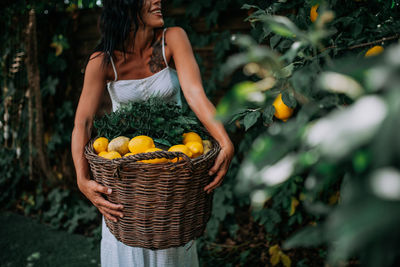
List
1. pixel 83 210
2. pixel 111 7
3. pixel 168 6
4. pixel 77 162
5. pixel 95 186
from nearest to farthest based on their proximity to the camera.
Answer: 1. pixel 95 186
2. pixel 77 162
3. pixel 111 7
4. pixel 168 6
5. pixel 83 210

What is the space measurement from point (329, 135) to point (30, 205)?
3.91 m

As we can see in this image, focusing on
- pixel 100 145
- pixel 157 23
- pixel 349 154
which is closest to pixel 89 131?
pixel 100 145

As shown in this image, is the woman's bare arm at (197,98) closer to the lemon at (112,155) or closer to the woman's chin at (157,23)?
the woman's chin at (157,23)

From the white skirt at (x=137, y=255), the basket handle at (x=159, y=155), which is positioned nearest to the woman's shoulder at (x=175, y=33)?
the basket handle at (x=159, y=155)

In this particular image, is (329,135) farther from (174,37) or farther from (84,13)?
(84,13)

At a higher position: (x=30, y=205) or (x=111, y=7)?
(x=111, y=7)

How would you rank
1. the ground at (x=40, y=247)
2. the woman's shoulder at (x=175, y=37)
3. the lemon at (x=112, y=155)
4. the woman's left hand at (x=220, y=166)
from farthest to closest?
1. the ground at (x=40, y=247)
2. the woman's shoulder at (x=175, y=37)
3. the woman's left hand at (x=220, y=166)
4. the lemon at (x=112, y=155)

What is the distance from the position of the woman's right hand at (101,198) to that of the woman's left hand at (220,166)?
401 mm

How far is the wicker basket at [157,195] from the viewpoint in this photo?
1165 millimetres

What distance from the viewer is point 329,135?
31cm

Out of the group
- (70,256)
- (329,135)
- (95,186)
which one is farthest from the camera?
(70,256)

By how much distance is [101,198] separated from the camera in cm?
137

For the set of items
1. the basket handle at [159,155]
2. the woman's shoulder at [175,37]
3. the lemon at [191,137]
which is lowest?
the lemon at [191,137]

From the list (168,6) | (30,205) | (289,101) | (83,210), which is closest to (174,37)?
(289,101)
